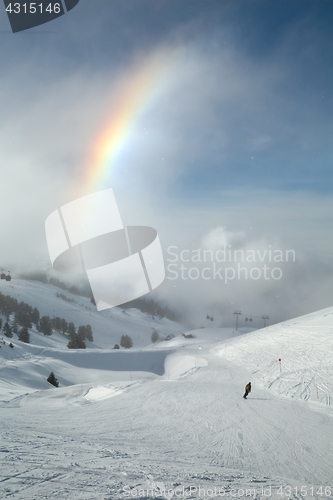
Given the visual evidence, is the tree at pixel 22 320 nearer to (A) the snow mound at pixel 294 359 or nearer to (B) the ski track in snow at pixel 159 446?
(A) the snow mound at pixel 294 359

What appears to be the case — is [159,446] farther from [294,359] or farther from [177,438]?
[294,359]

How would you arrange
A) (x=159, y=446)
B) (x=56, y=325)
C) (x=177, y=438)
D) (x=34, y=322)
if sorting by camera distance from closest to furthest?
(x=159, y=446)
(x=177, y=438)
(x=34, y=322)
(x=56, y=325)

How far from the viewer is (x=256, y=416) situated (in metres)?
13.9

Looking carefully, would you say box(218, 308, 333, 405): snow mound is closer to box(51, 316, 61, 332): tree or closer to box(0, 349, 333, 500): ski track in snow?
box(0, 349, 333, 500): ski track in snow

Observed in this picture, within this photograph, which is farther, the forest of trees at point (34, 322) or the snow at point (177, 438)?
the forest of trees at point (34, 322)

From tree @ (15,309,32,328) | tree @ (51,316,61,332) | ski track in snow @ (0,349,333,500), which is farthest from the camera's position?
tree @ (51,316,61,332)

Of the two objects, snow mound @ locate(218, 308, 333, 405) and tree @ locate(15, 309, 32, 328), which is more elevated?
tree @ locate(15, 309, 32, 328)

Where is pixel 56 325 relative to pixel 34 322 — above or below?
below

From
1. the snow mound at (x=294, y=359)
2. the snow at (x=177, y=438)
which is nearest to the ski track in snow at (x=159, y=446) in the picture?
the snow at (x=177, y=438)

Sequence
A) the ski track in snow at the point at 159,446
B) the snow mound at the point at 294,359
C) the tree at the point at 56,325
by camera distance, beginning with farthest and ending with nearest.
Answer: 1. the tree at the point at 56,325
2. the snow mound at the point at 294,359
3. the ski track in snow at the point at 159,446

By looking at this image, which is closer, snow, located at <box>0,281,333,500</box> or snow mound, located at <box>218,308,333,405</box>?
snow, located at <box>0,281,333,500</box>

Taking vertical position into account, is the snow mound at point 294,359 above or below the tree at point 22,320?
below

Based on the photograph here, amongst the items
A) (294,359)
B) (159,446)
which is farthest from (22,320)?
(159,446)

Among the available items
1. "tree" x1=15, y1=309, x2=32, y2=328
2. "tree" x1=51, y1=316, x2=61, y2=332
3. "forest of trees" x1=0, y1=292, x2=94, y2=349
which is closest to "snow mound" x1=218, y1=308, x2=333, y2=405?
"forest of trees" x1=0, y1=292, x2=94, y2=349
